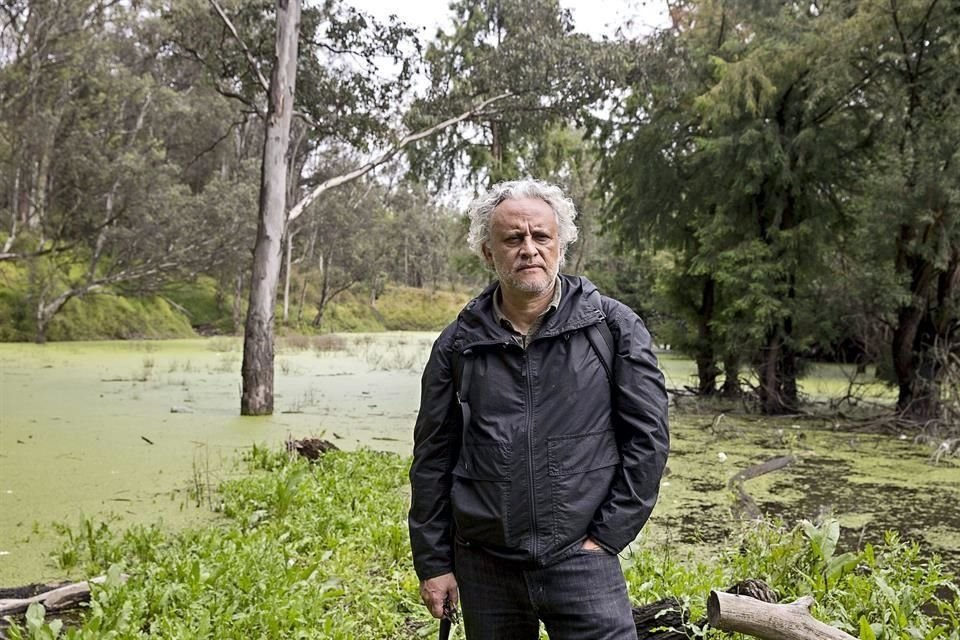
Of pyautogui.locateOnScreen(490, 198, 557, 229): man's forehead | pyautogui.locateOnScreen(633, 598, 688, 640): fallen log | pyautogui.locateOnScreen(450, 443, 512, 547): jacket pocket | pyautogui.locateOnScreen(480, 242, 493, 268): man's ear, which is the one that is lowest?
pyautogui.locateOnScreen(633, 598, 688, 640): fallen log

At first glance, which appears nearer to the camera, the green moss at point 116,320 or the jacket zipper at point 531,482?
the jacket zipper at point 531,482

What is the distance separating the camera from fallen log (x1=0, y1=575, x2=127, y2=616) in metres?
2.89

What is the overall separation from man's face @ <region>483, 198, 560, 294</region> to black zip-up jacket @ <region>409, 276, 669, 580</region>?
0.08 meters

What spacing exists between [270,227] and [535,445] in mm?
7930

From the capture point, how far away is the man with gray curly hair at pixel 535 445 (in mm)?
1751

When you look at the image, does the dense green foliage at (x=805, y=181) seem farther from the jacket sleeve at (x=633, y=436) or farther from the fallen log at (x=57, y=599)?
the fallen log at (x=57, y=599)

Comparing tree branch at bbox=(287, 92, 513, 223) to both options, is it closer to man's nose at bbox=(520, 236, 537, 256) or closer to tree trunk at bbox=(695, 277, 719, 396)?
tree trunk at bbox=(695, 277, 719, 396)

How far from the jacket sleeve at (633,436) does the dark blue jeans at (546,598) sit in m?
0.07

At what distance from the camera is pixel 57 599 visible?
303 cm

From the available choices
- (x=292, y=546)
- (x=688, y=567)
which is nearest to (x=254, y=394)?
(x=292, y=546)

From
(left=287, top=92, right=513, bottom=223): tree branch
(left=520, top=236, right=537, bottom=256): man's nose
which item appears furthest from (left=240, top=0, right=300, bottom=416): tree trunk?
(left=520, top=236, right=537, bottom=256): man's nose

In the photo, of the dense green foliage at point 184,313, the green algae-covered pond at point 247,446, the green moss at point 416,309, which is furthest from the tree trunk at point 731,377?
the green moss at point 416,309

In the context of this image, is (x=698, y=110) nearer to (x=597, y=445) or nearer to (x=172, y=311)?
(x=597, y=445)

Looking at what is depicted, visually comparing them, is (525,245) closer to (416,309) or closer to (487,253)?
(487,253)
